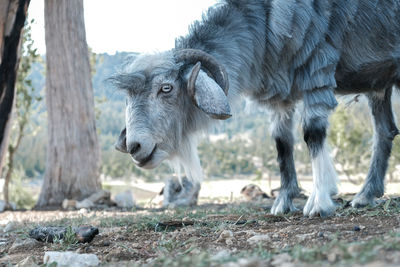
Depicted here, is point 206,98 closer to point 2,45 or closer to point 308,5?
point 308,5

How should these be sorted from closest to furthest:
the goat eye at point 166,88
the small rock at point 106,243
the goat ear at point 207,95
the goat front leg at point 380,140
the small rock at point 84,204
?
1. the small rock at point 106,243
2. the goat ear at point 207,95
3. the goat eye at point 166,88
4. the goat front leg at point 380,140
5. the small rock at point 84,204

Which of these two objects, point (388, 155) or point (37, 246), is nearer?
point (37, 246)

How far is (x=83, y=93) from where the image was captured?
9180 millimetres

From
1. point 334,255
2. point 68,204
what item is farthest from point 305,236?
point 68,204

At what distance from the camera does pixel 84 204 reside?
8.33 metres

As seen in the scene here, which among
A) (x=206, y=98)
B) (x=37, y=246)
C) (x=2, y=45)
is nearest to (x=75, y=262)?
(x=37, y=246)

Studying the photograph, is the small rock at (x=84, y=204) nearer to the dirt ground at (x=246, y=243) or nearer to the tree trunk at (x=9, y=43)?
the tree trunk at (x=9, y=43)

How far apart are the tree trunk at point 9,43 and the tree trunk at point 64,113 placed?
2627 mm

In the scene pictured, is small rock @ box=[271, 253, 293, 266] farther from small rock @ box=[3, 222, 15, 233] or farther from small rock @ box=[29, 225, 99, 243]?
small rock @ box=[3, 222, 15, 233]

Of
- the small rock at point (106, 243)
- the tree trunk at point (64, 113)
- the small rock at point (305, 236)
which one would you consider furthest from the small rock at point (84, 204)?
the small rock at point (305, 236)

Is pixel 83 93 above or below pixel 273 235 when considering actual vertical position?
above

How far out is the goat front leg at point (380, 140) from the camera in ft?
16.5

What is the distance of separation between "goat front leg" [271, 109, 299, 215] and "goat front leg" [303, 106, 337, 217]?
524 millimetres

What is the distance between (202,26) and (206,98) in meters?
1.03
